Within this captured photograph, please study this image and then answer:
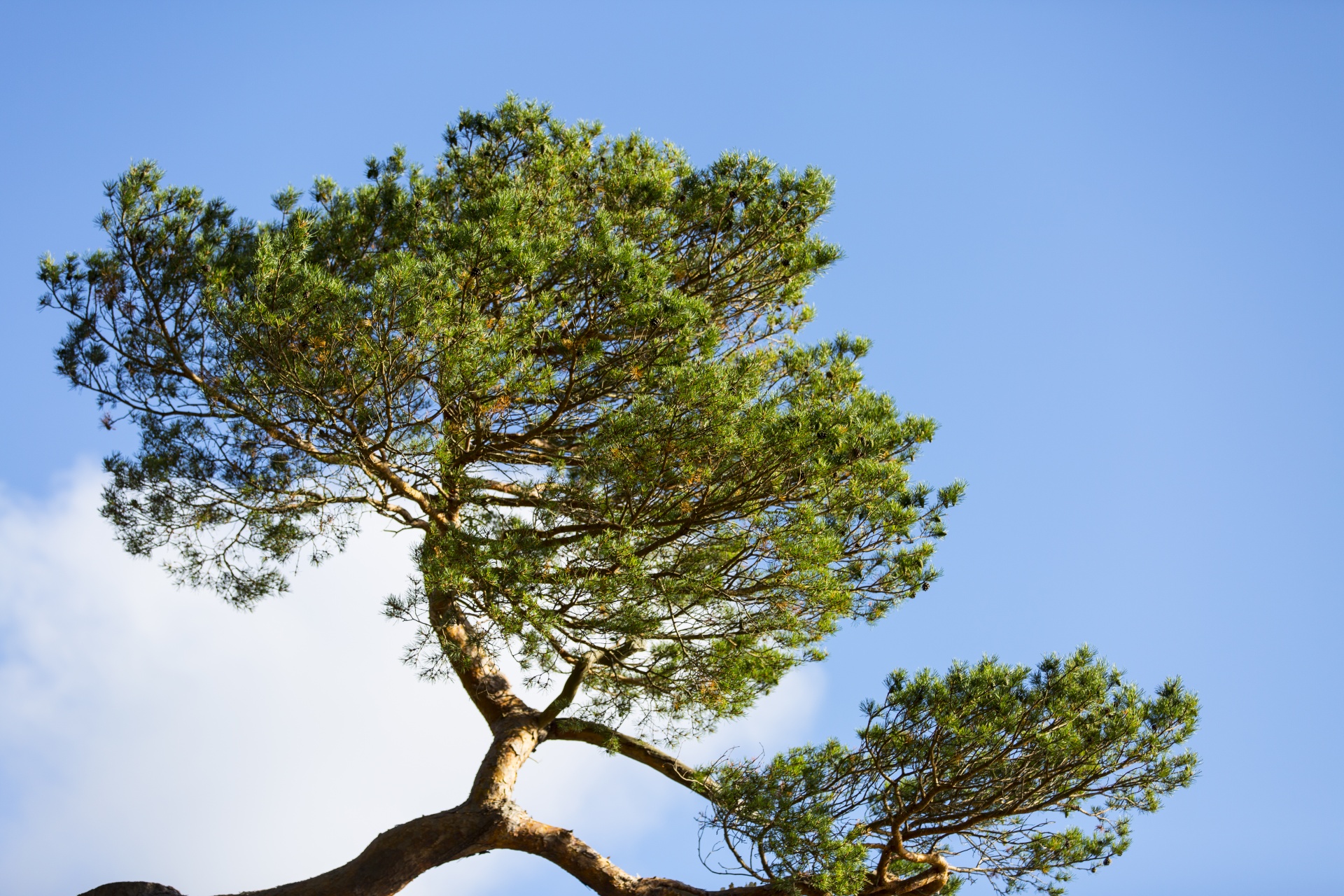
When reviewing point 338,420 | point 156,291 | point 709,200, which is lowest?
point 338,420

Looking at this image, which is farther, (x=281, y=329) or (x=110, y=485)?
(x=110, y=485)

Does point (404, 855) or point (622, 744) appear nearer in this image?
point (404, 855)

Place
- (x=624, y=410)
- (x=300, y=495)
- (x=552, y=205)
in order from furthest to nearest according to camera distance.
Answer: (x=300, y=495), (x=552, y=205), (x=624, y=410)

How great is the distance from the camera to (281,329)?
16.1ft

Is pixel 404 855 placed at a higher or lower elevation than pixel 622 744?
lower

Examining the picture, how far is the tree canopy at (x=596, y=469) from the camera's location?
489cm

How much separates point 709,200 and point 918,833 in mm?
3716

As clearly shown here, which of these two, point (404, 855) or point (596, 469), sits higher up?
point (596, 469)

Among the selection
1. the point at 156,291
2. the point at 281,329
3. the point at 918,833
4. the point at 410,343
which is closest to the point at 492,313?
the point at 410,343

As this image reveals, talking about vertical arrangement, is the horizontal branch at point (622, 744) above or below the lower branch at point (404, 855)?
above

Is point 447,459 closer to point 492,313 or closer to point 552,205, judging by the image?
point 492,313

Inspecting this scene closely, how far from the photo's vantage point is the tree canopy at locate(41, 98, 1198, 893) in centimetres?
489

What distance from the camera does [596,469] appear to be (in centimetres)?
520

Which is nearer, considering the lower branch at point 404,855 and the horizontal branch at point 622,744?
the lower branch at point 404,855
